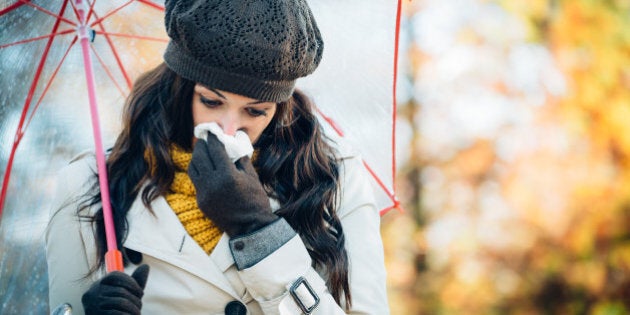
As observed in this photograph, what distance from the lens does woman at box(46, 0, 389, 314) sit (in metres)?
2.02

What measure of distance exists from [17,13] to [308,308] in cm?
122

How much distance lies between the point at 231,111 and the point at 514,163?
22.8 feet

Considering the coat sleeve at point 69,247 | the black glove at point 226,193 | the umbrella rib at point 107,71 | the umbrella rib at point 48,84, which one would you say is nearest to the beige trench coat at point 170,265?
the coat sleeve at point 69,247

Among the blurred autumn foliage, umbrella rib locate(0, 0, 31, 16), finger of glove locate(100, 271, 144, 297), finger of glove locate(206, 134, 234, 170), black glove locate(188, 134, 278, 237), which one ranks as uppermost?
umbrella rib locate(0, 0, 31, 16)

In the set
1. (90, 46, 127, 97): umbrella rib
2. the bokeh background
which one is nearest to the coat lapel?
(90, 46, 127, 97): umbrella rib

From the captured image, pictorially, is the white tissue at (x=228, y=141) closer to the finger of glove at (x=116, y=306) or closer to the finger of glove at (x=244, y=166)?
the finger of glove at (x=244, y=166)

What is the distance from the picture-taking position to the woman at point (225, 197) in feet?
6.63

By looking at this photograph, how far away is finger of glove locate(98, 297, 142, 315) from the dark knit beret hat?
0.64 meters

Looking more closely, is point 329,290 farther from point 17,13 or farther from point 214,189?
point 17,13

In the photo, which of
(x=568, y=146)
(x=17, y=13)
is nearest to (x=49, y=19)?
(x=17, y=13)

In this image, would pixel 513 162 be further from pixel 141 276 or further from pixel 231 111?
pixel 141 276

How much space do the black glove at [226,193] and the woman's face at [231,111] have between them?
12 centimetres

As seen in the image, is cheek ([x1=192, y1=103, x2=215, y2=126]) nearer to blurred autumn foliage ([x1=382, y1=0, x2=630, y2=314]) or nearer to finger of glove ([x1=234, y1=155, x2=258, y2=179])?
finger of glove ([x1=234, y1=155, x2=258, y2=179])

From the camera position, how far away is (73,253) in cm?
217
